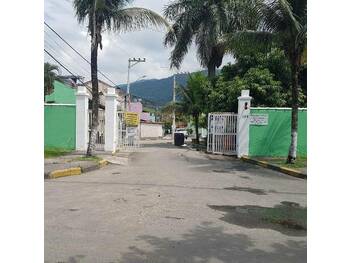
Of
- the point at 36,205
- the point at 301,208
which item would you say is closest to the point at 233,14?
the point at 301,208

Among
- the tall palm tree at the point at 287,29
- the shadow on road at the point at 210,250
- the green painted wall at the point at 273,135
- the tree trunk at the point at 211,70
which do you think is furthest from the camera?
the tree trunk at the point at 211,70

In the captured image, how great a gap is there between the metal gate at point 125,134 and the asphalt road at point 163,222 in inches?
417

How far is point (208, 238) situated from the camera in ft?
19.0

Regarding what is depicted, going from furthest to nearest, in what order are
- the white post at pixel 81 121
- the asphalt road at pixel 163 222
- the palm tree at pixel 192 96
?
the palm tree at pixel 192 96
the white post at pixel 81 121
the asphalt road at pixel 163 222

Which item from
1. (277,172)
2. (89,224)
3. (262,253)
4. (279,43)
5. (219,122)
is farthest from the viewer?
(219,122)

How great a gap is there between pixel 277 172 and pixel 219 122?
6873mm

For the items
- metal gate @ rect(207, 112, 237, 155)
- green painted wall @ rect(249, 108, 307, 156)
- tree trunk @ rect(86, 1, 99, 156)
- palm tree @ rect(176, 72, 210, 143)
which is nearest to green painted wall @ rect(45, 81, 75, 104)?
palm tree @ rect(176, 72, 210, 143)

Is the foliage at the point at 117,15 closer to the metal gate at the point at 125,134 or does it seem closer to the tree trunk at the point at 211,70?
the metal gate at the point at 125,134

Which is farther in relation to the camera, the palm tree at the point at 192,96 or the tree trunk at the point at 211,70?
the palm tree at the point at 192,96

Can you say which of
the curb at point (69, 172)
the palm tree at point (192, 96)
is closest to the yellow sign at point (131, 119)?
the palm tree at point (192, 96)

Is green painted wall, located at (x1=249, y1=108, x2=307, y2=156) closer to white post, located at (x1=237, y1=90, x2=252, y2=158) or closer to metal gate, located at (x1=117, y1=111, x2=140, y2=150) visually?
white post, located at (x1=237, y1=90, x2=252, y2=158)

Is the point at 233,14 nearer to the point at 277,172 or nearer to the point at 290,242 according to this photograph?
the point at 277,172

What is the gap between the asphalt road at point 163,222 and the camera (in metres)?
5.11

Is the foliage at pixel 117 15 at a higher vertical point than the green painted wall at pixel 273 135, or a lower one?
higher
